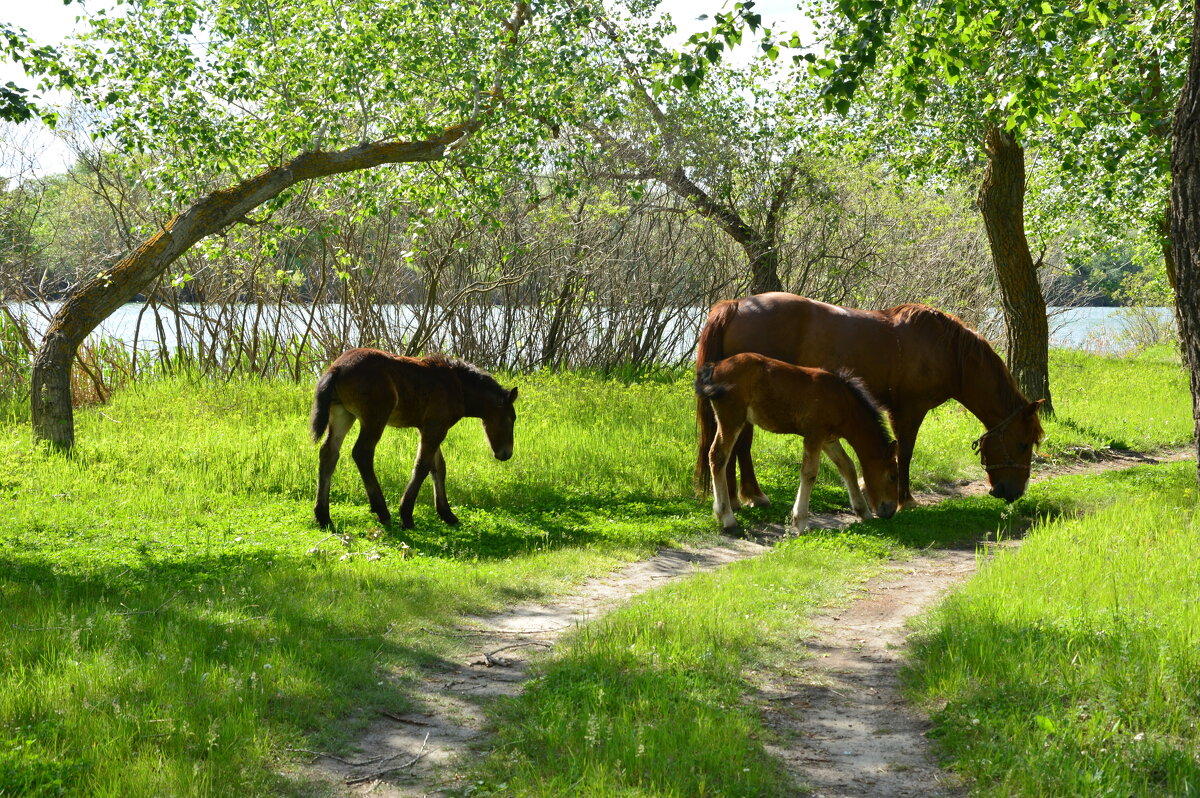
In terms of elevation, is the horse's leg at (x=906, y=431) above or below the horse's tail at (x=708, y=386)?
below

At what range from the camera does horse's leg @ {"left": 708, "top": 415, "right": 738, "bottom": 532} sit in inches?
362

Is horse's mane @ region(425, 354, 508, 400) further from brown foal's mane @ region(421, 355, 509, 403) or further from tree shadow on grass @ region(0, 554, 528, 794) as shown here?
tree shadow on grass @ region(0, 554, 528, 794)

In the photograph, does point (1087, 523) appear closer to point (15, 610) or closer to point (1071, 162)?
point (1071, 162)

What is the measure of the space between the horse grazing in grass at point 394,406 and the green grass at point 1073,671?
472 centimetres

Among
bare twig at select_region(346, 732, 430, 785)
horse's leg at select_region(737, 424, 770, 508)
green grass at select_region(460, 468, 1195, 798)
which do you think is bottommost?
bare twig at select_region(346, 732, 430, 785)

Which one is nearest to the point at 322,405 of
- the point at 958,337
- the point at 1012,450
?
the point at 958,337

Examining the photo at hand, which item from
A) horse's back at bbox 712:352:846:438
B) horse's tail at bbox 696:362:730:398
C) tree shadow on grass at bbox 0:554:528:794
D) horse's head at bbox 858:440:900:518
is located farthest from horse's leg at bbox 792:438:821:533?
tree shadow on grass at bbox 0:554:528:794

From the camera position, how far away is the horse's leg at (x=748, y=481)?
10125 mm

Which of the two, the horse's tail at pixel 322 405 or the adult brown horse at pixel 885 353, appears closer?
the horse's tail at pixel 322 405

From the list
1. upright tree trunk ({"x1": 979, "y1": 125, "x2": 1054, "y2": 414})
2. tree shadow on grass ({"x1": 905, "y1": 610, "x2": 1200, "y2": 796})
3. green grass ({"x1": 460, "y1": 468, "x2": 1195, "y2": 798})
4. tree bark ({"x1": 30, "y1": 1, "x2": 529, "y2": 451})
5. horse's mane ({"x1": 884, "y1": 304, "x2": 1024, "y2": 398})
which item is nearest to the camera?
tree shadow on grass ({"x1": 905, "y1": 610, "x2": 1200, "y2": 796})

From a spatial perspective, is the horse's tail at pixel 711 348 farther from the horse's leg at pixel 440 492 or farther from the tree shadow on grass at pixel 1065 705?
the tree shadow on grass at pixel 1065 705

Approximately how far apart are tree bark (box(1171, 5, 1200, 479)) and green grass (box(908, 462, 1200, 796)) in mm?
1545

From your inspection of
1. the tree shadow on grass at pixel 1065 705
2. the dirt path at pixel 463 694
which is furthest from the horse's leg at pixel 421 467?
the tree shadow on grass at pixel 1065 705

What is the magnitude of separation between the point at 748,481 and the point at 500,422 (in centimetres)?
263
